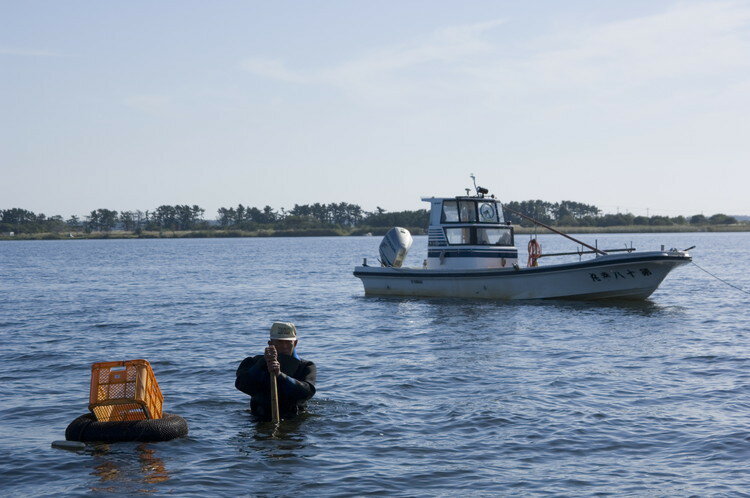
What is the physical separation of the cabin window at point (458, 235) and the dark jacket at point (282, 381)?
1911cm

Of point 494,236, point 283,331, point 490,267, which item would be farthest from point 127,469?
point 494,236

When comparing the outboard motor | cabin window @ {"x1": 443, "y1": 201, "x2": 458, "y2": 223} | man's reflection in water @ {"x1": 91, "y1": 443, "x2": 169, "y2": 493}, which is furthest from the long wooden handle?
the outboard motor

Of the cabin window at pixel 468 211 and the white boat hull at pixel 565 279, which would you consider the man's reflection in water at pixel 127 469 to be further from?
the cabin window at pixel 468 211

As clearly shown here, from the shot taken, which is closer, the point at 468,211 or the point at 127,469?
the point at 127,469

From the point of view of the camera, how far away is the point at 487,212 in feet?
103

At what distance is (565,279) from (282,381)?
18.5 meters

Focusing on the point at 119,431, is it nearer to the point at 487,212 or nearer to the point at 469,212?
the point at 469,212

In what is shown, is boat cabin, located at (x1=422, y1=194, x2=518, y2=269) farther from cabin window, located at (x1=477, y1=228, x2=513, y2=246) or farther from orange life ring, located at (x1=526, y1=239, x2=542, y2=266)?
orange life ring, located at (x1=526, y1=239, x2=542, y2=266)

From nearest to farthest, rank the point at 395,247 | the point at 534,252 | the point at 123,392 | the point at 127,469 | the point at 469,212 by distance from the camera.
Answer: the point at 127,469 → the point at 123,392 → the point at 469,212 → the point at 534,252 → the point at 395,247

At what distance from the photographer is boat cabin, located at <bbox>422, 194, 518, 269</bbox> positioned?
101 ft

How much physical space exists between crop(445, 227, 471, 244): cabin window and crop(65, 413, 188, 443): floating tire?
20.6 m

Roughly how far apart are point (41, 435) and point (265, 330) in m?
13.3

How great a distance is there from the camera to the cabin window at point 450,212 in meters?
31.2

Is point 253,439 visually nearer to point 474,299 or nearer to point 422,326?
point 422,326
